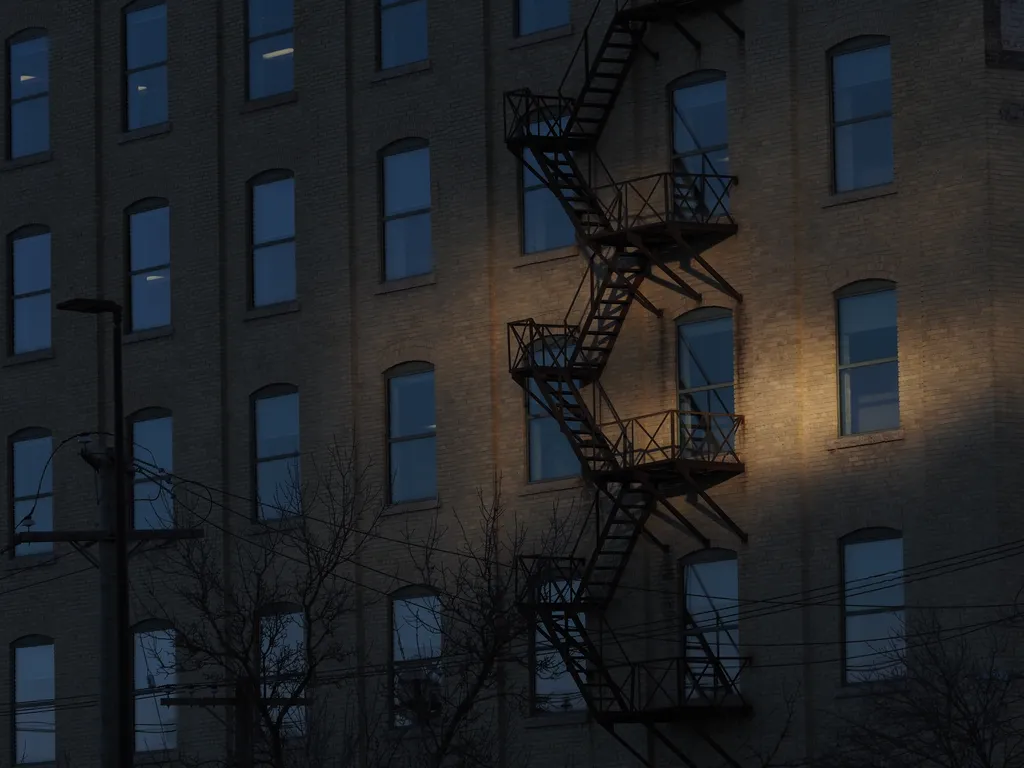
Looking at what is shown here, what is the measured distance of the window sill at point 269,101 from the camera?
51750mm

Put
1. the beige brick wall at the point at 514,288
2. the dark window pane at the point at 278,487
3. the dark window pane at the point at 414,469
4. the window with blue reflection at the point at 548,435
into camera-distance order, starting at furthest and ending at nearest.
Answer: the dark window pane at the point at 278,487
the dark window pane at the point at 414,469
the window with blue reflection at the point at 548,435
the beige brick wall at the point at 514,288

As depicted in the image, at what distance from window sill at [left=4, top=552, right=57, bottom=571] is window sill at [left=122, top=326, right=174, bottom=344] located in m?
4.53

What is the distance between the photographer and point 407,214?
49875 millimetres

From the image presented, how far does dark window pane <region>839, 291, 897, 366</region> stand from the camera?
142 feet

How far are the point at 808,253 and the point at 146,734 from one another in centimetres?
1687

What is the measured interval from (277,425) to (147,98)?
7.63 meters

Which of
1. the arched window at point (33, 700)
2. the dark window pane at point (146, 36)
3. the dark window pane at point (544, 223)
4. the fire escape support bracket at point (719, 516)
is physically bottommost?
the arched window at point (33, 700)

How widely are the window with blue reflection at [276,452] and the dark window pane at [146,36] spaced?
7574 mm

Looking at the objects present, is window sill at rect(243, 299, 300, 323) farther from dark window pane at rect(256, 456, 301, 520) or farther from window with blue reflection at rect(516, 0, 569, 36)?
window with blue reflection at rect(516, 0, 569, 36)

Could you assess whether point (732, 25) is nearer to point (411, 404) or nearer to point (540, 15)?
point (540, 15)

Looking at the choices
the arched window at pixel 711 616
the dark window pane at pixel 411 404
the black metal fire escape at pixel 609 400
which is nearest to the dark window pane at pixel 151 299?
the dark window pane at pixel 411 404

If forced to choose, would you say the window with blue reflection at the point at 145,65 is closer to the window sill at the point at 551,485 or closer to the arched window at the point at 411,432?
the arched window at the point at 411,432

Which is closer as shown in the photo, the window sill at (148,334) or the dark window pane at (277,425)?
the dark window pane at (277,425)

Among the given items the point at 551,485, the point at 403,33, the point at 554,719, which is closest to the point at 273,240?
the point at 403,33
